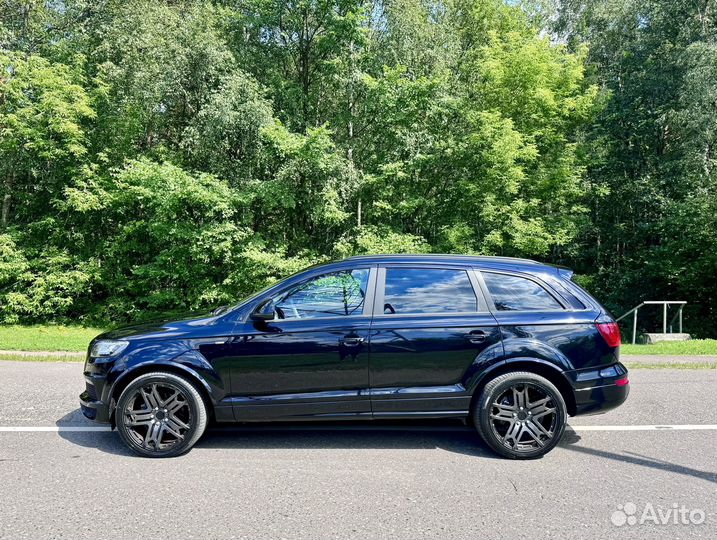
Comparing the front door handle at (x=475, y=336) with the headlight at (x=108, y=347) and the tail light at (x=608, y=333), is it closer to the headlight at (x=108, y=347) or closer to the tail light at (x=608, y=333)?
the tail light at (x=608, y=333)

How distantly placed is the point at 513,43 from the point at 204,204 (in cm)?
1397

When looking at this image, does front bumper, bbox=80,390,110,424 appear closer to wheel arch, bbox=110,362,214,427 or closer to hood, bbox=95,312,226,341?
wheel arch, bbox=110,362,214,427

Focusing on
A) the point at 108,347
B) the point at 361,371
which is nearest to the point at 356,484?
the point at 361,371

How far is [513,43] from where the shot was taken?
20125mm

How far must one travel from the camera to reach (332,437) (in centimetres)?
480

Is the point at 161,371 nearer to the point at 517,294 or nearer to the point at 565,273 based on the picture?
the point at 517,294

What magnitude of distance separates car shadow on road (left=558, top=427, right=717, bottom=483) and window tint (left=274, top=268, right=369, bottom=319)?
94.7 inches

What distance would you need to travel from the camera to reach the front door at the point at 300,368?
433 centimetres

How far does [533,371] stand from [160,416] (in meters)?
3.34

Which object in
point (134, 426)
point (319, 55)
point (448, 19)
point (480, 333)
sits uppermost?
point (448, 19)

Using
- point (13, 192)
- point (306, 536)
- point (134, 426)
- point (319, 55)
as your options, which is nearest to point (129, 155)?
point (13, 192)

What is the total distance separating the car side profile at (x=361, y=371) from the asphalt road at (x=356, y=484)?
1.10 ft

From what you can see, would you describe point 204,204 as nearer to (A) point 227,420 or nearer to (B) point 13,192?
(B) point 13,192
